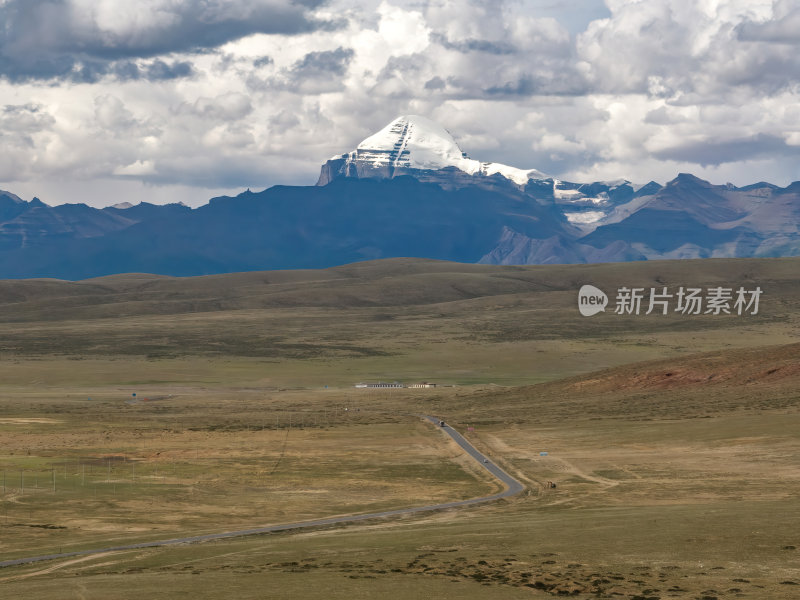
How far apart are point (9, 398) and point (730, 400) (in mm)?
104313

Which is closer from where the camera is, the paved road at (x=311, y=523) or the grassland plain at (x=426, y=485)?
the grassland plain at (x=426, y=485)

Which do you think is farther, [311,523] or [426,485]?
[426,485]

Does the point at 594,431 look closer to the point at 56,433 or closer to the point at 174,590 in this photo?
the point at 56,433

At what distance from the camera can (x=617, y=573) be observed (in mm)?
51812

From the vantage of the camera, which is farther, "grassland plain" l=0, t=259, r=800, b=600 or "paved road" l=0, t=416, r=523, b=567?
"paved road" l=0, t=416, r=523, b=567

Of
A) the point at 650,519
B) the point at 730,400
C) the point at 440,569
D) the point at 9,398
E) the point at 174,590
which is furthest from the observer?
the point at 9,398

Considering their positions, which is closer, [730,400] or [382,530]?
[382,530]

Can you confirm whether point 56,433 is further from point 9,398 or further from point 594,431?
point 594,431

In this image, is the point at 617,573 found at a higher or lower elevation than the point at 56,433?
higher

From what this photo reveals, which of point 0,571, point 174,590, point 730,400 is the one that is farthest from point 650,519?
point 730,400

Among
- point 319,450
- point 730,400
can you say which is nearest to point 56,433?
point 319,450

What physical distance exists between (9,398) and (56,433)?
48.7 metres

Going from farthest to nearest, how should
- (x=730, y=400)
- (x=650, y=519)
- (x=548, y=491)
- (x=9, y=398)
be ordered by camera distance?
(x=9, y=398), (x=730, y=400), (x=548, y=491), (x=650, y=519)

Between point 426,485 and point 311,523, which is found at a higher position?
point 311,523
